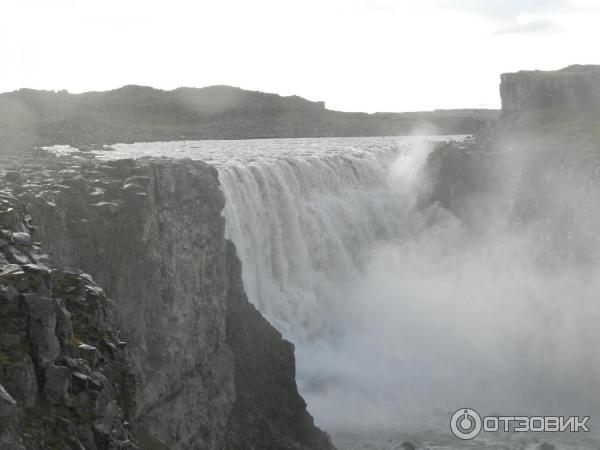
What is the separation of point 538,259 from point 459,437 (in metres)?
14.8

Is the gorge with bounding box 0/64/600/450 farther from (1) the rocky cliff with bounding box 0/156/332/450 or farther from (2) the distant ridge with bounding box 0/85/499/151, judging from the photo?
(2) the distant ridge with bounding box 0/85/499/151

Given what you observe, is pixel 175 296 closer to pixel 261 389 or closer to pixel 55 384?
pixel 261 389

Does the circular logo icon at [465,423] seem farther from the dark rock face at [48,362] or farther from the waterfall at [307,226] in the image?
the dark rock face at [48,362]

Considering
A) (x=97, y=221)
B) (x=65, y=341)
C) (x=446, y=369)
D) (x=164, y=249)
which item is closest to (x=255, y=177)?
(x=446, y=369)

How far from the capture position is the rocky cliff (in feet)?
61.5

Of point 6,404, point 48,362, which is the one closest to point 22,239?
point 48,362

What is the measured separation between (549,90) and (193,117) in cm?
5993

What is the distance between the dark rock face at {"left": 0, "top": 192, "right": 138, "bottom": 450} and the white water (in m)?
A: 15.8

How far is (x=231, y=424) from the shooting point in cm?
2233

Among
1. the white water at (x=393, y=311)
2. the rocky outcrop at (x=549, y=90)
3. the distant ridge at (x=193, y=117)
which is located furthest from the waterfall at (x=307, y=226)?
the distant ridge at (x=193, y=117)

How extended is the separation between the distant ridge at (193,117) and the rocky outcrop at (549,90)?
14185 millimetres

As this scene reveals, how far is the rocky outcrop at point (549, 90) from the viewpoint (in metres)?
54.9

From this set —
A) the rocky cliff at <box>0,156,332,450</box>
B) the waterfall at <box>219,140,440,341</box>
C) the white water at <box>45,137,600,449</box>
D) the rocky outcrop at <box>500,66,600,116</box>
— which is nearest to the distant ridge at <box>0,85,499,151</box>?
the rocky outcrop at <box>500,66,600,116</box>

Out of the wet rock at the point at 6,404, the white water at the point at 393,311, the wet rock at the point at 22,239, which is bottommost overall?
the white water at the point at 393,311
